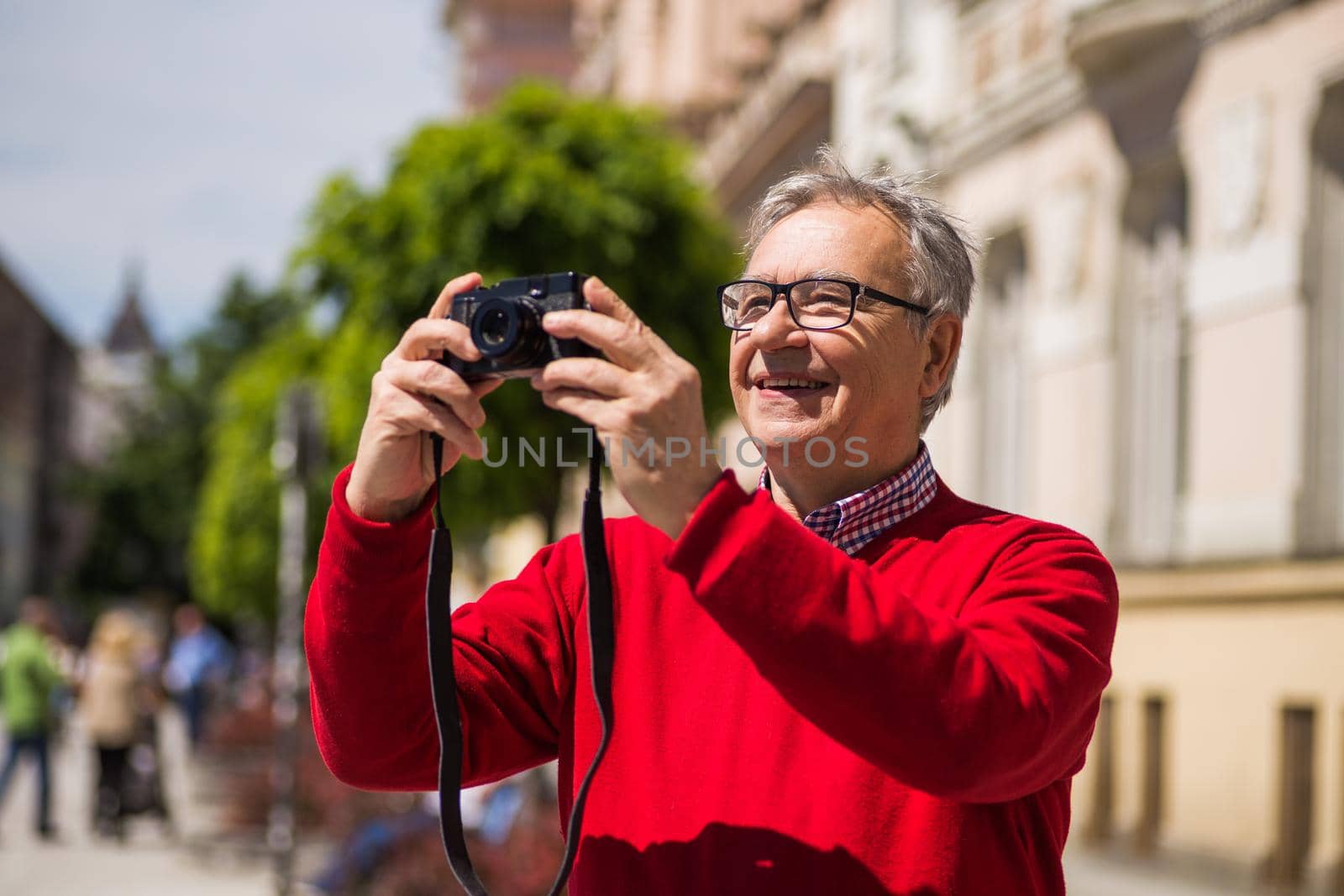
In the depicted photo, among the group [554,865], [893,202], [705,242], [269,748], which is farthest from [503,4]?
[893,202]

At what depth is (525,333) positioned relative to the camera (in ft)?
6.14

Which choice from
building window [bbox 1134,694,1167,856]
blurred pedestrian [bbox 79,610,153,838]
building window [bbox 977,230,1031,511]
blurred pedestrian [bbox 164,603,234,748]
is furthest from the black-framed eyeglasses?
blurred pedestrian [bbox 164,603,234,748]

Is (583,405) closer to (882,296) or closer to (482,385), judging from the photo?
(482,385)

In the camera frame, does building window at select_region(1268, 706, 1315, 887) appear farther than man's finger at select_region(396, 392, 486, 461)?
Yes

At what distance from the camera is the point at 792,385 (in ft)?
7.25

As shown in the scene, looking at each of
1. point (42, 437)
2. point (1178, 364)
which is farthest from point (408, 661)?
point (42, 437)

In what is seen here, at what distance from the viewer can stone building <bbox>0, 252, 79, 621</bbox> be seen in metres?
70.9

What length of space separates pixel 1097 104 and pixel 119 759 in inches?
362

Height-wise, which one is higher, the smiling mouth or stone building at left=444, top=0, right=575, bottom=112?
stone building at left=444, top=0, right=575, bottom=112

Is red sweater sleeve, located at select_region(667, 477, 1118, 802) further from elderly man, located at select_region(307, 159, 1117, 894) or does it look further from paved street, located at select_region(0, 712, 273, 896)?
paved street, located at select_region(0, 712, 273, 896)

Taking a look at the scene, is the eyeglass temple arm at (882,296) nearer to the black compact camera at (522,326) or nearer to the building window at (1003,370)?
the black compact camera at (522,326)

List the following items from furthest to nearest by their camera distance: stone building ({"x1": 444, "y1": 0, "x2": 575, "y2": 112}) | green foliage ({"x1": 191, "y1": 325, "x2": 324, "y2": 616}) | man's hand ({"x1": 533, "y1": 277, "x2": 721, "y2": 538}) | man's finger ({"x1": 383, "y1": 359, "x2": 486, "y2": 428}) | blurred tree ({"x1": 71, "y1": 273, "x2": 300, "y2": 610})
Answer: stone building ({"x1": 444, "y1": 0, "x2": 575, "y2": 112}) < blurred tree ({"x1": 71, "y1": 273, "x2": 300, "y2": 610}) < green foliage ({"x1": 191, "y1": 325, "x2": 324, "y2": 616}) < man's finger ({"x1": 383, "y1": 359, "x2": 486, "y2": 428}) < man's hand ({"x1": 533, "y1": 277, "x2": 721, "y2": 538})

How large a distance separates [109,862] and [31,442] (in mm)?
70455

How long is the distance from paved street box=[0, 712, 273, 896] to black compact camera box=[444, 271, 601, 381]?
377 inches
